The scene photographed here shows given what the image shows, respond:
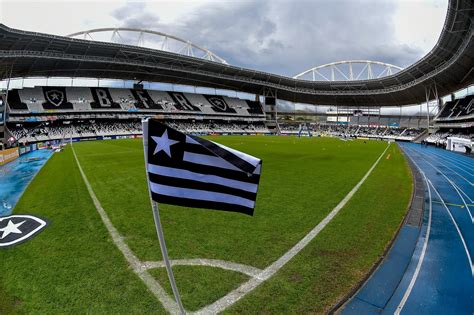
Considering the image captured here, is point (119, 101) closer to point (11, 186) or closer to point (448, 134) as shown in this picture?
point (11, 186)

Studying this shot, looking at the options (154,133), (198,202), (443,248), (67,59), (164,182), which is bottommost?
(443,248)

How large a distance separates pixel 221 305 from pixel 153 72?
223 feet

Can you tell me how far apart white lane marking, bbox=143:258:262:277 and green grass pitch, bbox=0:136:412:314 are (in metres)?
0.14

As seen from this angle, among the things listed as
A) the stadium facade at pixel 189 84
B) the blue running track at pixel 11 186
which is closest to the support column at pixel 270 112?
the stadium facade at pixel 189 84

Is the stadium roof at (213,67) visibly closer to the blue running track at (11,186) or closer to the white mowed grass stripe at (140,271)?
the blue running track at (11,186)

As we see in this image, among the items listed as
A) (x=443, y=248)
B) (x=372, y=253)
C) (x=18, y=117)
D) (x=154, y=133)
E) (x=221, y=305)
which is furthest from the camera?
(x=18, y=117)

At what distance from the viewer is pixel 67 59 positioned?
153 feet

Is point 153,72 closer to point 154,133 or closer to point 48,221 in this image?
point 48,221

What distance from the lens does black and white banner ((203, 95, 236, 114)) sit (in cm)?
8263

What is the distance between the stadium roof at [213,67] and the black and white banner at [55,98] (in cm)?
496

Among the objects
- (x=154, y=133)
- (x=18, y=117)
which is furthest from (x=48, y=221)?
(x=18, y=117)

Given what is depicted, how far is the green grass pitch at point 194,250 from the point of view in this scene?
13.9 feet

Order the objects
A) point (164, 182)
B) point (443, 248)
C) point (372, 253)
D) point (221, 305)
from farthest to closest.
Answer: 1. point (443, 248)
2. point (372, 253)
3. point (221, 305)
4. point (164, 182)

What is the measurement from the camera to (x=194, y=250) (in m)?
5.95
